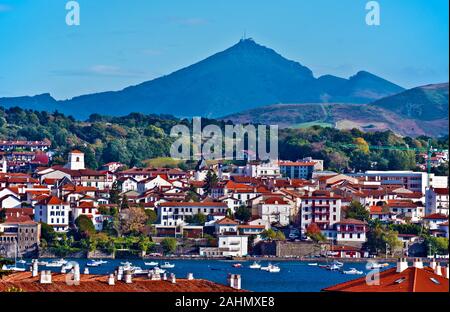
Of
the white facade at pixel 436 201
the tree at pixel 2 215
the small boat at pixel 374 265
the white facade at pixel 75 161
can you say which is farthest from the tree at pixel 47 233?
the white facade at pixel 75 161

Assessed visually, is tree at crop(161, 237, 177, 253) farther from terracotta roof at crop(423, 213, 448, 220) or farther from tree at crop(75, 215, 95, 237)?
terracotta roof at crop(423, 213, 448, 220)

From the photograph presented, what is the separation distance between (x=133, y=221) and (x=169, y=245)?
1.16 meters

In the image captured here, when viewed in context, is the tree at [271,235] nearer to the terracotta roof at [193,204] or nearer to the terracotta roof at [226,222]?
the terracotta roof at [226,222]

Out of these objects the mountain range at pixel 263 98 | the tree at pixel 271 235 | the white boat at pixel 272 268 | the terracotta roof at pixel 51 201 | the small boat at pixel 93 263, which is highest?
the mountain range at pixel 263 98

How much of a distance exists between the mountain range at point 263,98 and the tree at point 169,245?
16.5 metres

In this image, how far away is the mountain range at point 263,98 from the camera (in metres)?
50.6

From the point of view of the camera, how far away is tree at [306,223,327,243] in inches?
1218

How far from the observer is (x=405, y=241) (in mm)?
30625

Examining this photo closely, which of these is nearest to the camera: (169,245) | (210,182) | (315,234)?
(169,245)

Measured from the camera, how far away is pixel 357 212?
32.9m

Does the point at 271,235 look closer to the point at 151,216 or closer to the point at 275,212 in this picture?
the point at 275,212

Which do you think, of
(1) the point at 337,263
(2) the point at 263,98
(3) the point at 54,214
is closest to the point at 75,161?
(3) the point at 54,214
